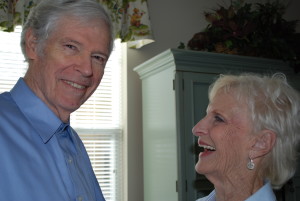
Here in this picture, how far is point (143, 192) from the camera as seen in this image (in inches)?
121

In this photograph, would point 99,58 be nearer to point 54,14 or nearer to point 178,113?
point 54,14

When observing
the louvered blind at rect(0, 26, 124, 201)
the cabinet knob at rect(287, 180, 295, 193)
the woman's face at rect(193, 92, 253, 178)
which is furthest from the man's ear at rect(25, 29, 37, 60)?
the cabinet knob at rect(287, 180, 295, 193)

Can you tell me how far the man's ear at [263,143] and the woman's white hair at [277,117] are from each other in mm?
21

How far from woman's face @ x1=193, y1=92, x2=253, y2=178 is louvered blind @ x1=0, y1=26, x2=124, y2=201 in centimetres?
163

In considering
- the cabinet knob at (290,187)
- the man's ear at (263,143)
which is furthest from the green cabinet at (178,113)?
the man's ear at (263,143)

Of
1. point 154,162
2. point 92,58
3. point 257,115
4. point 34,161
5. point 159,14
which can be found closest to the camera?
point 34,161

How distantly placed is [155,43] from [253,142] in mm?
1948

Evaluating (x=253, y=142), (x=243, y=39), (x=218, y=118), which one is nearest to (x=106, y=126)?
(x=243, y=39)

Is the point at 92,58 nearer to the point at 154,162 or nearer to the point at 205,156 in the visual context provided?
the point at 205,156

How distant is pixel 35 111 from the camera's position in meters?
1.02

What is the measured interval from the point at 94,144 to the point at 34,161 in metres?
2.15

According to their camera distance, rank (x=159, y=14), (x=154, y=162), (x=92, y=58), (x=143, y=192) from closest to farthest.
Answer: (x=92, y=58)
(x=154, y=162)
(x=143, y=192)
(x=159, y=14)

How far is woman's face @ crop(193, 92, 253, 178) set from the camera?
1.52 metres

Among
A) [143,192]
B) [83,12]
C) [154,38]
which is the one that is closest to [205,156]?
[83,12]
